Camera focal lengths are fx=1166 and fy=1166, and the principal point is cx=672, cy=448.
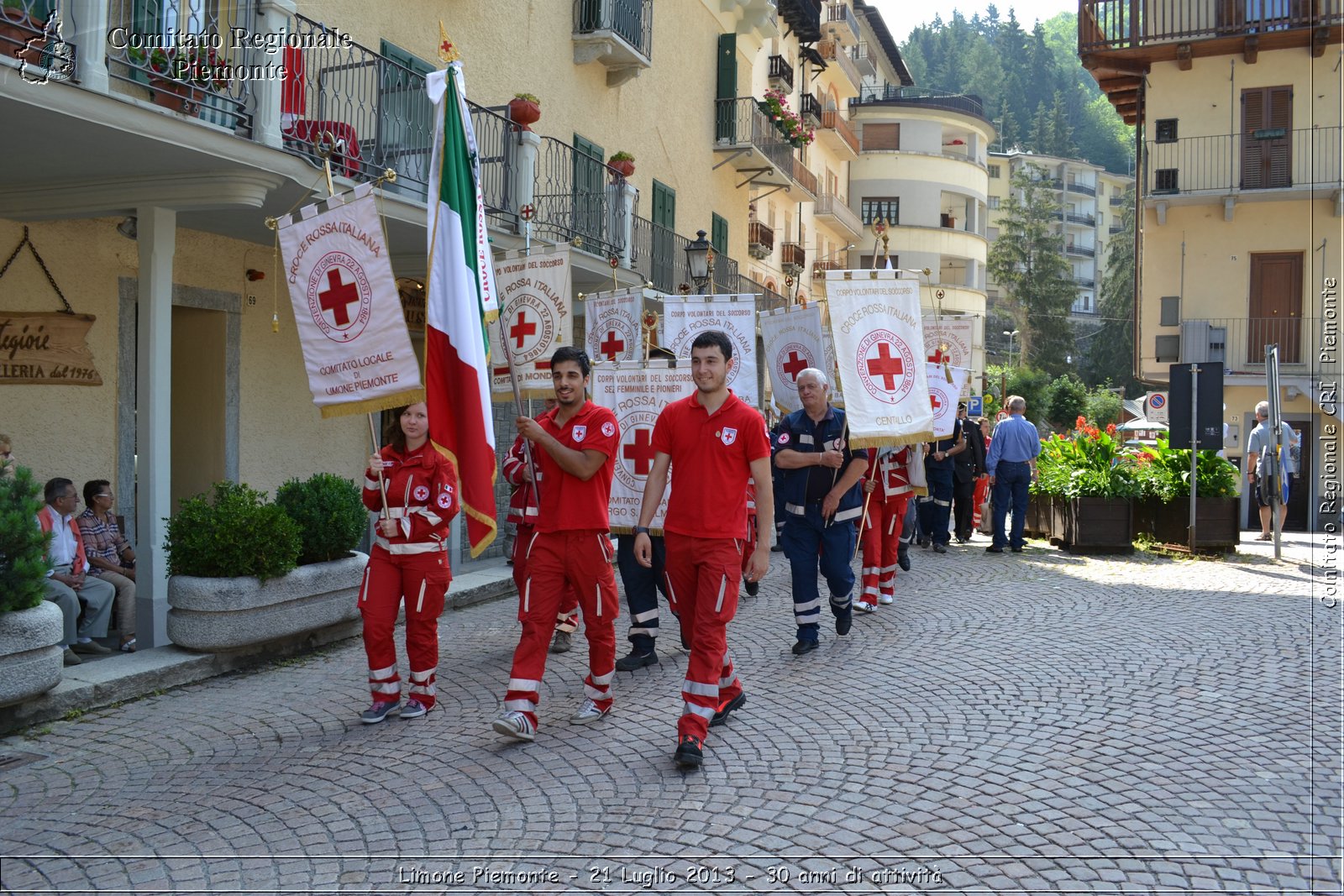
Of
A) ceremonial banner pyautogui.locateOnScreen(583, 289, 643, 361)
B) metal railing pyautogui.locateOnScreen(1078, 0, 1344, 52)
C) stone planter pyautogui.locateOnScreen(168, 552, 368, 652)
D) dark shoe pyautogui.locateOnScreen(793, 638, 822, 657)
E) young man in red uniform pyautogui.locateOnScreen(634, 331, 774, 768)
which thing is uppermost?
metal railing pyautogui.locateOnScreen(1078, 0, 1344, 52)

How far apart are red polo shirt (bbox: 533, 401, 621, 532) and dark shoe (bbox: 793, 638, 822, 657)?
2549 mm

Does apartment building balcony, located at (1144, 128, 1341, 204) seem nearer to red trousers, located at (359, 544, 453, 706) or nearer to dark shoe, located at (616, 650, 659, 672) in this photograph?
dark shoe, located at (616, 650, 659, 672)

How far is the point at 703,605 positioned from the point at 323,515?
388 cm

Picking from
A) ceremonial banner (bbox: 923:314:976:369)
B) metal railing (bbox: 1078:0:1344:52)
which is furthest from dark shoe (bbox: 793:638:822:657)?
metal railing (bbox: 1078:0:1344:52)

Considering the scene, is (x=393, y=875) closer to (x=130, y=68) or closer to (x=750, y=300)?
(x=130, y=68)

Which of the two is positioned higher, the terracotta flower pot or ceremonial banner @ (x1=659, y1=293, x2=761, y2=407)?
the terracotta flower pot

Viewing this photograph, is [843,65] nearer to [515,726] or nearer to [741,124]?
[741,124]

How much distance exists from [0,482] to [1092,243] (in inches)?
3997

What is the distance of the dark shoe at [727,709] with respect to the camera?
21.1ft

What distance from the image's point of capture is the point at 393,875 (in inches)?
172

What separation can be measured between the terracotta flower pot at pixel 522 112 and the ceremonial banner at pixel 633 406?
5.56 m

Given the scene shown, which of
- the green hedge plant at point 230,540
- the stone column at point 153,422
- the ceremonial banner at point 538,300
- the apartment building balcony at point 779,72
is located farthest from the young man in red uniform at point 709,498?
the apartment building balcony at point 779,72

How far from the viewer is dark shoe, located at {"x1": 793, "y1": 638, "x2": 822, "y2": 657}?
8.41 meters

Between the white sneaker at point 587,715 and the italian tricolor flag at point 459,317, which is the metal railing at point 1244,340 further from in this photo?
the italian tricolor flag at point 459,317
